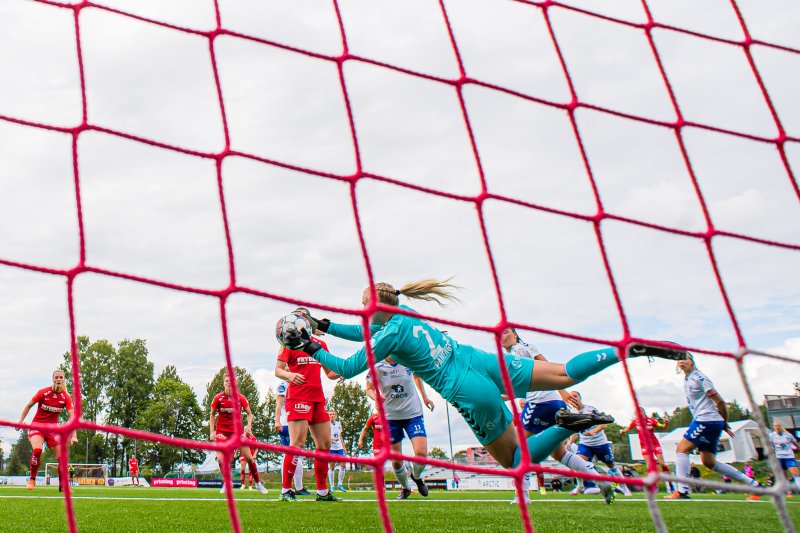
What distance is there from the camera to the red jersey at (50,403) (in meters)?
8.64

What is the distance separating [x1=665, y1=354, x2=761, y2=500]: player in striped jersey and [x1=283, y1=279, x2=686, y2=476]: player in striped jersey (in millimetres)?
3377

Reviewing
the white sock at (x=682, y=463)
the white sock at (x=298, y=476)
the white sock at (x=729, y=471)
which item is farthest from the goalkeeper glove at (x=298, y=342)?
the white sock at (x=682, y=463)

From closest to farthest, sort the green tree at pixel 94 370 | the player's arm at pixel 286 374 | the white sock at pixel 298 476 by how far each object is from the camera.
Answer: the player's arm at pixel 286 374, the white sock at pixel 298 476, the green tree at pixel 94 370

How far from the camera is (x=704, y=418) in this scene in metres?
6.47

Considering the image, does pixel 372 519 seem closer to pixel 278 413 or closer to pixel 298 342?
pixel 298 342

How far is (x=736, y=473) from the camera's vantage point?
6598 millimetres

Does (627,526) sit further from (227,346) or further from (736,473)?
(736,473)

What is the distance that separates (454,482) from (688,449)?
12.9m

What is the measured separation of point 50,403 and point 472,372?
7378 mm

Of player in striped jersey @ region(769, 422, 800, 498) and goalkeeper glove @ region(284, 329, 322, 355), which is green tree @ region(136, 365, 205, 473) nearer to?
player in striped jersey @ region(769, 422, 800, 498)

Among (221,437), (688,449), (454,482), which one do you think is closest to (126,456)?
(454,482)

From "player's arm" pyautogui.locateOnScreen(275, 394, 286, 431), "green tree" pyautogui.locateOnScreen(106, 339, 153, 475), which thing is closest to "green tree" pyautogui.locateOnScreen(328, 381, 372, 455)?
"green tree" pyautogui.locateOnScreen(106, 339, 153, 475)

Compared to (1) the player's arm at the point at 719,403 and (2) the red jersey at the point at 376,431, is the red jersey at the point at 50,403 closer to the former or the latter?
(2) the red jersey at the point at 376,431

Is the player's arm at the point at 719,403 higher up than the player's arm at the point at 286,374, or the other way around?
the player's arm at the point at 286,374
